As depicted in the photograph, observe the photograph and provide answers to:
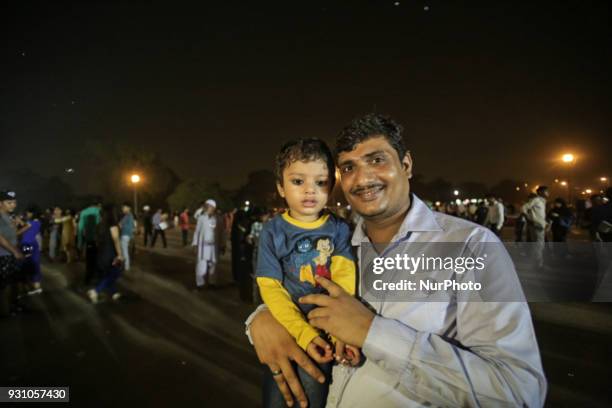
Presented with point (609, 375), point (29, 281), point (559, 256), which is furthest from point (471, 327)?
point (559, 256)

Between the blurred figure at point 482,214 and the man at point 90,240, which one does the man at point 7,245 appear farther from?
the blurred figure at point 482,214

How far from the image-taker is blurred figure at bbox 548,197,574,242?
1048cm

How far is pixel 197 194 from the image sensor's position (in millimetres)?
56812

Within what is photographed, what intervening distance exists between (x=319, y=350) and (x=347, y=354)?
0.18 meters

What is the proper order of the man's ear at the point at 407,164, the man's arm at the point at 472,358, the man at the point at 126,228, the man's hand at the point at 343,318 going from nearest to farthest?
the man's arm at the point at 472,358 < the man's hand at the point at 343,318 < the man's ear at the point at 407,164 < the man at the point at 126,228

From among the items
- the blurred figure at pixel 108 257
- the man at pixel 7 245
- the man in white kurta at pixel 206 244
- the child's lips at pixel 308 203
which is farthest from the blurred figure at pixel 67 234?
the child's lips at pixel 308 203

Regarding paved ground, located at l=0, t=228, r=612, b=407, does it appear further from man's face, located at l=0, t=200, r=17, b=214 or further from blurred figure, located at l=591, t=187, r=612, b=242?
man's face, located at l=0, t=200, r=17, b=214

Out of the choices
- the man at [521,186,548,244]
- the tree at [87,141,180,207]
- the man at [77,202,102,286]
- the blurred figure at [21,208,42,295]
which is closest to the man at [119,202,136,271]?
the man at [77,202,102,286]

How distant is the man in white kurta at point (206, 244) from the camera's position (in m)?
8.08

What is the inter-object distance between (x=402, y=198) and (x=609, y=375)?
4.19 metres

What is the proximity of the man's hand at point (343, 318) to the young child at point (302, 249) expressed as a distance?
31 cm

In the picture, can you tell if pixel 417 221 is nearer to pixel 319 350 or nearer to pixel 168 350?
pixel 319 350

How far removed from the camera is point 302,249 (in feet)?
6.53

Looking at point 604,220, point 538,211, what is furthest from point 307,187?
point 538,211
